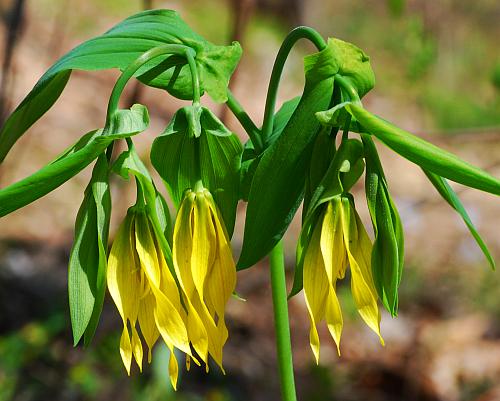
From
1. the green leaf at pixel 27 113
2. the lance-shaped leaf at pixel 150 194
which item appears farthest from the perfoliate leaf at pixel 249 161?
the green leaf at pixel 27 113

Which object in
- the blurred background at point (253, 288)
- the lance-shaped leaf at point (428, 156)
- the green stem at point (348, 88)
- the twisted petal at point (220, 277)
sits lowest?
the blurred background at point (253, 288)

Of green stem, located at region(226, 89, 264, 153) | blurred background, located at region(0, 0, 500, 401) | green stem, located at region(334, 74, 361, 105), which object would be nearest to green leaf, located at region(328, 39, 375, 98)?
green stem, located at region(334, 74, 361, 105)

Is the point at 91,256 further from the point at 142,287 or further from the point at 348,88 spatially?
the point at 348,88

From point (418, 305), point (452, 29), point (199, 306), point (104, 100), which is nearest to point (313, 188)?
point (199, 306)

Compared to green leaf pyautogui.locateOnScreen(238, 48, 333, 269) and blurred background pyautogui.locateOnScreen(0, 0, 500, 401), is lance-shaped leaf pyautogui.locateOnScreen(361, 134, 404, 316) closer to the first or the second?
green leaf pyautogui.locateOnScreen(238, 48, 333, 269)

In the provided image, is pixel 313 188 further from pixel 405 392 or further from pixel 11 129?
pixel 405 392

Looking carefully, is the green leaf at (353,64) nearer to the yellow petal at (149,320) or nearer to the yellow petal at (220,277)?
the yellow petal at (220,277)
